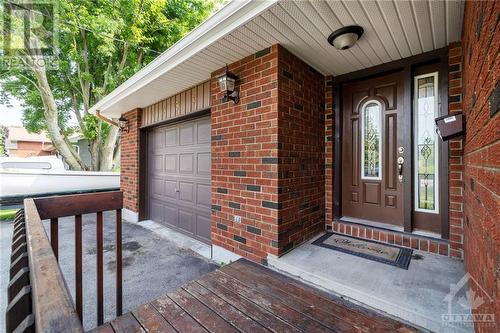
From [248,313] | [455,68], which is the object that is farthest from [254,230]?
[455,68]

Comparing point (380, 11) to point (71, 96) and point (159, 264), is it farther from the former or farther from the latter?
point (71, 96)

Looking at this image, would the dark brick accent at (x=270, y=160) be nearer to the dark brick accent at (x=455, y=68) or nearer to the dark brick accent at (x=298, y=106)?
the dark brick accent at (x=298, y=106)

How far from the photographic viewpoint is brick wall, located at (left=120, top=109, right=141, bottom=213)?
508cm

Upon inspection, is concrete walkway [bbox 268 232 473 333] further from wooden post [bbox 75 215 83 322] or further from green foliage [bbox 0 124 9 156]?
green foliage [bbox 0 124 9 156]

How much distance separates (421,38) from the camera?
2.21 metres

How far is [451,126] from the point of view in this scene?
1954 millimetres

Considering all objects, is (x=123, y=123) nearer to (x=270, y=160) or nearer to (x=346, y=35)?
(x=270, y=160)

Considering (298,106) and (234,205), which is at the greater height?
(298,106)

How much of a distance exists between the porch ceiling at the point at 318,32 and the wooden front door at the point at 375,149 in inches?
14.4

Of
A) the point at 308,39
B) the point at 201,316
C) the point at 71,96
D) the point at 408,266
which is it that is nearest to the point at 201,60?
the point at 308,39

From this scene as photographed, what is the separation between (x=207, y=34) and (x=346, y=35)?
130 cm

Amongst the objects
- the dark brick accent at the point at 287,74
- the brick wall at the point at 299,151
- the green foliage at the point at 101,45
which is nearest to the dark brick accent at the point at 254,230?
the brick wall at the point at 299,151

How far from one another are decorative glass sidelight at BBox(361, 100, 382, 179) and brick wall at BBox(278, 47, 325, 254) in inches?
20.1

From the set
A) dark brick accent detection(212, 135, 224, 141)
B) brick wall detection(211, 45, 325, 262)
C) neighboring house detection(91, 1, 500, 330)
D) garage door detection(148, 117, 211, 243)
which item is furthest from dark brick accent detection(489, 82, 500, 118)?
garage door detection(148, 117, 211, 243)
